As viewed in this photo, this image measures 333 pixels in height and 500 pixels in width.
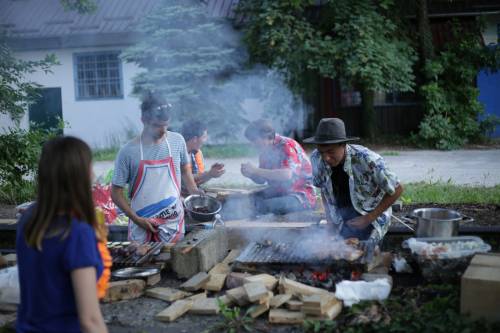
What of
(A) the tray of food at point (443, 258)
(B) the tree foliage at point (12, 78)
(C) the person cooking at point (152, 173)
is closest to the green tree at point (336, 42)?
(B) the tree foliage at point (12, 78)

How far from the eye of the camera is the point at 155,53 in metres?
16.4

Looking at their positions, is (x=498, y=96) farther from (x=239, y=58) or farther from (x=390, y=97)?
(x=239, y=58)

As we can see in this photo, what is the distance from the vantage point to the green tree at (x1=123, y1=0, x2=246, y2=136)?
51.7ft

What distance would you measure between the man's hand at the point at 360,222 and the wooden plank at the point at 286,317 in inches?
53.3

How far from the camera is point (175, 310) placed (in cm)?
450

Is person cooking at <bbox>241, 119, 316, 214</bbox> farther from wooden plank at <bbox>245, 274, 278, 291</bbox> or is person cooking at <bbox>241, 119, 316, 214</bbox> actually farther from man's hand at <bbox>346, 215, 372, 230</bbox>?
wooden plank at <bbox>245, 274, 278, 291</bbox>

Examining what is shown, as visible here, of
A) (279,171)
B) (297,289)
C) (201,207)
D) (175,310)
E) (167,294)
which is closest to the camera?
(175,310)

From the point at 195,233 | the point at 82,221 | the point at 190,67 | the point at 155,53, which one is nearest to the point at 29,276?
the point at 82,221

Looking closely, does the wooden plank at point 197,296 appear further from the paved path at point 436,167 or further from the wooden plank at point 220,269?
the paved path at point 436,167

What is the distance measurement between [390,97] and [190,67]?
7.67 meters

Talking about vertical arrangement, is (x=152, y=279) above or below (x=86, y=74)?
below

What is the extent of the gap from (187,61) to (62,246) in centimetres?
1379

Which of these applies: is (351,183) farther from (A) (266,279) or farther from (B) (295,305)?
(B) (295,305)

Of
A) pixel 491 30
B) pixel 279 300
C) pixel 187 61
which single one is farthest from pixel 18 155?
pixel 491 30
